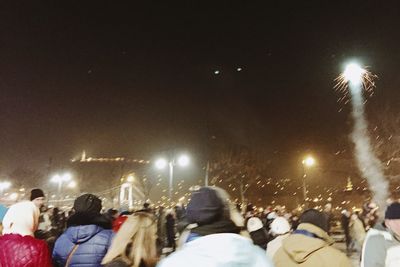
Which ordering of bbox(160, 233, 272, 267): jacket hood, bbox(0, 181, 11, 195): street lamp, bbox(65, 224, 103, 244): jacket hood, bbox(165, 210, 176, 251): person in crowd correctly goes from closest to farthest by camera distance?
bbox(160, 233, 272, 267): jacket hood < bbox(65, 224, 103, 244): jacket hood < bbox(165, 210, 176, 251): person in crowd < bbox(0, 181, 11, 195): street lamp

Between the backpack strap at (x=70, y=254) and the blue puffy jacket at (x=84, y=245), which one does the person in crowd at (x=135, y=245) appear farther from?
the backpack strap at (x=70, y=254)

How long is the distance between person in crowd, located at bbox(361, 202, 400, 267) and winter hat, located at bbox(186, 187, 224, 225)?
263 cm

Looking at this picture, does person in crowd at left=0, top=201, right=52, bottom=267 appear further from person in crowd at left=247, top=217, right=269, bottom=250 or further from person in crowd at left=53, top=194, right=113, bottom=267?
person in crowd at left=247, top=217, right=269, bottom=250

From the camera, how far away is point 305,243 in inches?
168

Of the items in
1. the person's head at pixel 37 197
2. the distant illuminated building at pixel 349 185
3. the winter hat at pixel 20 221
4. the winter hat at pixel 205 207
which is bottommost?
the winter hat at pixel 20 221

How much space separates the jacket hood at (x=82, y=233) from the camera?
190 inches

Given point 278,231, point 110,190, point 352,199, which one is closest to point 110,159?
point 110,190

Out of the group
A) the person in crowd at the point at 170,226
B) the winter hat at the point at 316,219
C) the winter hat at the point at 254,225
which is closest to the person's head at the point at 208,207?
the winter hat at the point at 316,219

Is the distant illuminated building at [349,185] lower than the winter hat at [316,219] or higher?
higher

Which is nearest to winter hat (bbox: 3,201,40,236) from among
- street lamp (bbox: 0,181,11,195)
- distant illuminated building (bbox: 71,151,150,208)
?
distant illuminated building (bbox: 71,151,150,208)

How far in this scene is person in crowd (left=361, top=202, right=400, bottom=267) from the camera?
481 cm

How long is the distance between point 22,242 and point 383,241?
360 cm

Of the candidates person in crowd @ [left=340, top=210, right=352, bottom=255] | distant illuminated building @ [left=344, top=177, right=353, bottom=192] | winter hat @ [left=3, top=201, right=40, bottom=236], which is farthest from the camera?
distant illuminated building @ [left=344, top=177, right=353, bottom=192]

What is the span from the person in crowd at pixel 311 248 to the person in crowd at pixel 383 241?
71 centimetres
